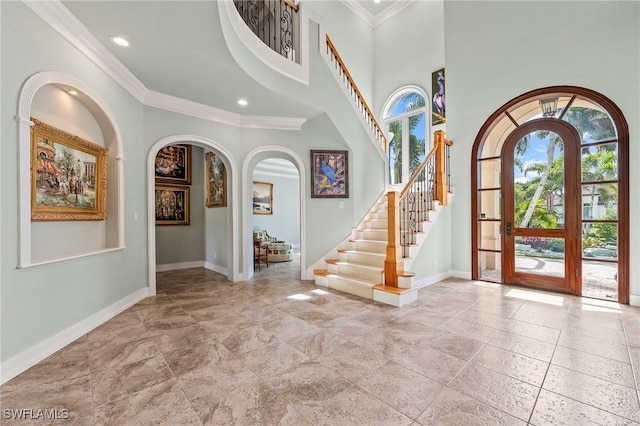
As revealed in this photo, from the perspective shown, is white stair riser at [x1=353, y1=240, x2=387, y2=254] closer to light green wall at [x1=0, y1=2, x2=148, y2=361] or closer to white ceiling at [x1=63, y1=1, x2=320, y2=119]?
white ceiling at [x1=63, y1=1, x2=320, y2=119]

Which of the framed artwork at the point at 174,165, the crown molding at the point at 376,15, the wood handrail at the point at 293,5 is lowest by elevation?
the framed artwork at the point at 174,165

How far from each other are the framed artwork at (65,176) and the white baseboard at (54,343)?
111 centimetres

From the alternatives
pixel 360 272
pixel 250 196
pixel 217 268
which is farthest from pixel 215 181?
pixel 360 272

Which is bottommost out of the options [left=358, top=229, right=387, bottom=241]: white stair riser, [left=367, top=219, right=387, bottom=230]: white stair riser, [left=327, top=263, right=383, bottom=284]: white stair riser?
[left=327, top=263, right=383, bottom=284]: white stair riser

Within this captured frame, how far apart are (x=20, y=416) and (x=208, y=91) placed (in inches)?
154

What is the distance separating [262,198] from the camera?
970 centimetres

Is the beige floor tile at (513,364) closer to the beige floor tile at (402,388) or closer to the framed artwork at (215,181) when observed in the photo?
the beige floor tile at (402,388)

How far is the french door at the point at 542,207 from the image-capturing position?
4.20 m

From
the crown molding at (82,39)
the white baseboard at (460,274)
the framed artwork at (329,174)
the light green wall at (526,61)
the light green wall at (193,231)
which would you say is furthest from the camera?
the light green wall at (193,231)

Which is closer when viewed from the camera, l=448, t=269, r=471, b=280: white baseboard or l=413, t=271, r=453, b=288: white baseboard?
l=413, t=271, r=453, b=288: white baseboard

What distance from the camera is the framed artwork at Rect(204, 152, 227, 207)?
582 cm

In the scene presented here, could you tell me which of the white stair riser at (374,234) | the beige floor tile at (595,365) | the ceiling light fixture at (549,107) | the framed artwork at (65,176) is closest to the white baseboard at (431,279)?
the white stair riser at (374,234)

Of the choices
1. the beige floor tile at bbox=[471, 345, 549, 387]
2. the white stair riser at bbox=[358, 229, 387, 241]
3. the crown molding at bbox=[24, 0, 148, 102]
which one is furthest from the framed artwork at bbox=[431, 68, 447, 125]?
the crown molding at bbox=[24, 0, 148, 102]

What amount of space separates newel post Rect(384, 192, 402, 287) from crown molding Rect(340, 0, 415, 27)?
6.17 metres
